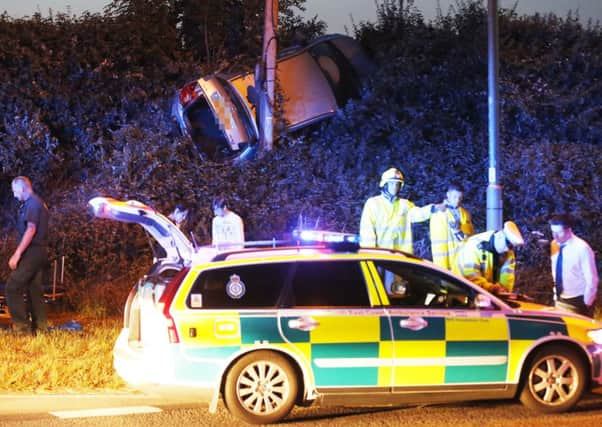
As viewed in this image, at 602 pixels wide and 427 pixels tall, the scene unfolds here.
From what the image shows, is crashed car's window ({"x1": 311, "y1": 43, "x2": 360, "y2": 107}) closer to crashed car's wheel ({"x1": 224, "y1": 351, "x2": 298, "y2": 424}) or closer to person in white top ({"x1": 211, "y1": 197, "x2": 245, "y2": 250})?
person in white top ({"x1": 211, "y1": 197, "x2": 245, "y2": 250})

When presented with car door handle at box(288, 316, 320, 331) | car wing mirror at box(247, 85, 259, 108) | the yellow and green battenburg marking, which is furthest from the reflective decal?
car wing mirror at box(247, 85, 259, 108)

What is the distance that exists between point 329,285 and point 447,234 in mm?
2929

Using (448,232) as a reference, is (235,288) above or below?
below

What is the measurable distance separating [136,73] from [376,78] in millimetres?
4497

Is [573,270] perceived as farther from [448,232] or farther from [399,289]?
[399,289]

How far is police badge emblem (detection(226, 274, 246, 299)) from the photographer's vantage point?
6844 millimetres

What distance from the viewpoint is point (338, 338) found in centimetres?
680

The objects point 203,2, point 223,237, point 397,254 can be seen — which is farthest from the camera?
point 203,2

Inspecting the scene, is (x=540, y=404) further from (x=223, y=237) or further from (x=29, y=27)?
(x=29, y=27)

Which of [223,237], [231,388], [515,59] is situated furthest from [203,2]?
[231,388]

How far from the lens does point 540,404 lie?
719cm

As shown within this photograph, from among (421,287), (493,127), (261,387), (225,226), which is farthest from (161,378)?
(493,127)

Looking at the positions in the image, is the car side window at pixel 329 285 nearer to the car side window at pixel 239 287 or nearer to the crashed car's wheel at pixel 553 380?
the car side window at pixel 239 287

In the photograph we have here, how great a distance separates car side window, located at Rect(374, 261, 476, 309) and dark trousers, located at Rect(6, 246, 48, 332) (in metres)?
4.60
